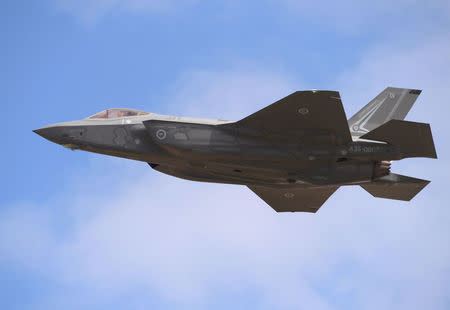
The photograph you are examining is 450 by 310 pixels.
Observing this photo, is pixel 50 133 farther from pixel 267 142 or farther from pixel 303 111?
pixel 303 111

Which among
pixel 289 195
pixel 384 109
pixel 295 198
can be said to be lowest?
pixel 295 198

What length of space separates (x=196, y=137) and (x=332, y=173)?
637 centimetres

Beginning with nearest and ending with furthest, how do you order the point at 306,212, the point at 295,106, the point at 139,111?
the point at 295,106, the point at 139,111, the point at 306,212

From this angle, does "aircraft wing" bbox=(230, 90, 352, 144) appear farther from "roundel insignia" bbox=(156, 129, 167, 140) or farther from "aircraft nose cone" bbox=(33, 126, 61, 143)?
"aircraft nose cone" bbox=(33, 126, 61, 143)

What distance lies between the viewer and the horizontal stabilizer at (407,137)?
33.4 metres

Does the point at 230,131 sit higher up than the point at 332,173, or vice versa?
the point at 230,131

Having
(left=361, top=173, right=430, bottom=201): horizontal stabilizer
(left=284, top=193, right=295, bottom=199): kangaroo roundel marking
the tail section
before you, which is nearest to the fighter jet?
(left=361, top=173, right=430, bottom=201): horizontal stabilizer

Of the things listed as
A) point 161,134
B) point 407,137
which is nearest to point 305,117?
point 407,137

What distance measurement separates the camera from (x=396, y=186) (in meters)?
37.6

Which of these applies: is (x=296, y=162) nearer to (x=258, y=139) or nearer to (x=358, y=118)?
(x=258, y=139)

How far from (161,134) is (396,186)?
1176 cm

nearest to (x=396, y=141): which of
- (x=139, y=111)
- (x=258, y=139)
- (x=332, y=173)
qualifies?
(x=332, y=173)

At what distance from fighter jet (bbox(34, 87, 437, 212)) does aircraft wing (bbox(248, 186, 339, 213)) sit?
283 centimetres

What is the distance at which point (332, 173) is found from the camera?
116ft
